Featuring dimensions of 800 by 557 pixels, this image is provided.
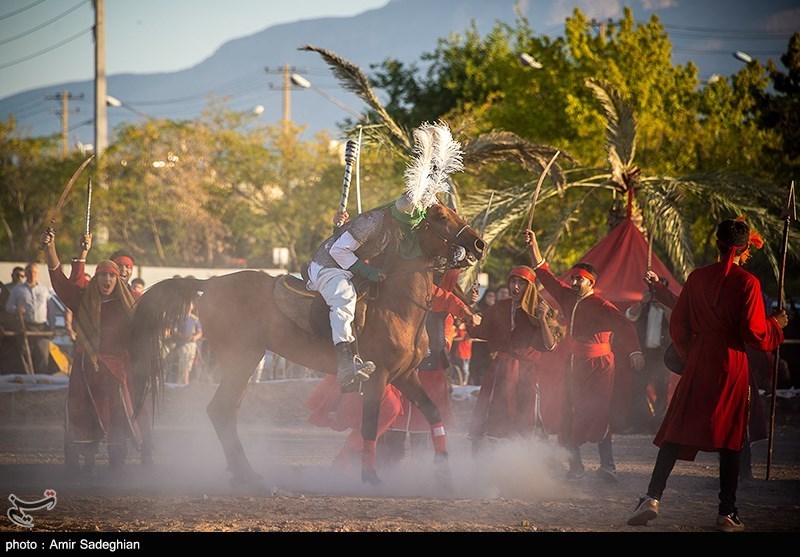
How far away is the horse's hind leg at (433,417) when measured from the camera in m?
7.77

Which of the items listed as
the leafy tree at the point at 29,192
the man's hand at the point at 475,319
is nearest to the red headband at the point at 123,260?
the man's hand at the point at 475,319

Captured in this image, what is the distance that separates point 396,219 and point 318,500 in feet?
7.96

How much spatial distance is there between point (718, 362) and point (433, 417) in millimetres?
2529

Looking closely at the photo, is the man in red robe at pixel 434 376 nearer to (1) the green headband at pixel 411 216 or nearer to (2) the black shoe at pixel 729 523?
(1) the green headband at pixel 411 216

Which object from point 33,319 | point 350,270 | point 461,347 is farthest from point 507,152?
point 33,319

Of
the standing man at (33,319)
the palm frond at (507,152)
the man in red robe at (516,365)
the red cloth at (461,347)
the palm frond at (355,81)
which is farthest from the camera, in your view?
the red cloth at (461,347)

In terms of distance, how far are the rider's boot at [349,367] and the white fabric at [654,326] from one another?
606 centimetres

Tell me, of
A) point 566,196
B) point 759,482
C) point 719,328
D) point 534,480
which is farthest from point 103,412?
point 566,196

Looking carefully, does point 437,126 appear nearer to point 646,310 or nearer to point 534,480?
point 534,480

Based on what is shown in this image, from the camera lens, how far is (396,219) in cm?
789

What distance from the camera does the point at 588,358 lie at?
880 centimetres

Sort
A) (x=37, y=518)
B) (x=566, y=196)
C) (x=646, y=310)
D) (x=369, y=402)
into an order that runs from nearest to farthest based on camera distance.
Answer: (x=37, y=518) < (x=369, y=402) < (x=646, y=310) < (x=566, y=196)

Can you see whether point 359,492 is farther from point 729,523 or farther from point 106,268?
point 106,268

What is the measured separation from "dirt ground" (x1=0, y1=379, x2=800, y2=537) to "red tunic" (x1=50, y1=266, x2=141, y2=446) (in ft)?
1.39
